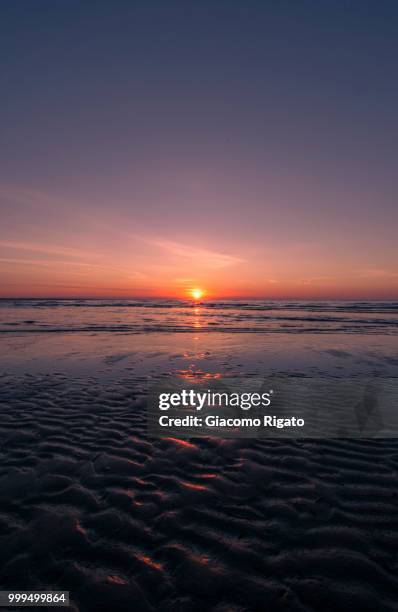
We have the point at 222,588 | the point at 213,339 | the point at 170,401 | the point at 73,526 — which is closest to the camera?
the point at 222,588

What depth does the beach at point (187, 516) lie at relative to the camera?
305 centimetres

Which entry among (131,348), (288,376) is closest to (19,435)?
(288,376)

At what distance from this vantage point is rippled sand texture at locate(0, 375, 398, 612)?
3.04 m

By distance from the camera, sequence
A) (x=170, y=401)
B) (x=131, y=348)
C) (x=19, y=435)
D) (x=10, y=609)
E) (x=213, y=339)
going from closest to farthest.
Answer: (x=10, y=609)
(x=19, y=435)
(x=170, y=401)
(x=131, y=348)
(x=213, y=339)

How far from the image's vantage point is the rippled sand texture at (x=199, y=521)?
9.97 ft

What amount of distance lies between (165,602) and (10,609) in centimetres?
131

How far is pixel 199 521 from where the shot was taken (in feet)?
12.8

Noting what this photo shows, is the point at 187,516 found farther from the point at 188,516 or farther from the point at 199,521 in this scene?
the point at 199,521

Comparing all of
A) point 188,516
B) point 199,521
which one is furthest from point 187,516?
point 199,521

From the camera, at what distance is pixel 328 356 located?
1530cm

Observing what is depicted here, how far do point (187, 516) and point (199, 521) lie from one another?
17cm

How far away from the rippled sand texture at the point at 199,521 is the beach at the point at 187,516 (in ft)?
0.05

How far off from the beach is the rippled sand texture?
1cm

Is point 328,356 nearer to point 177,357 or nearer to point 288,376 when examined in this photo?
point 288,376
